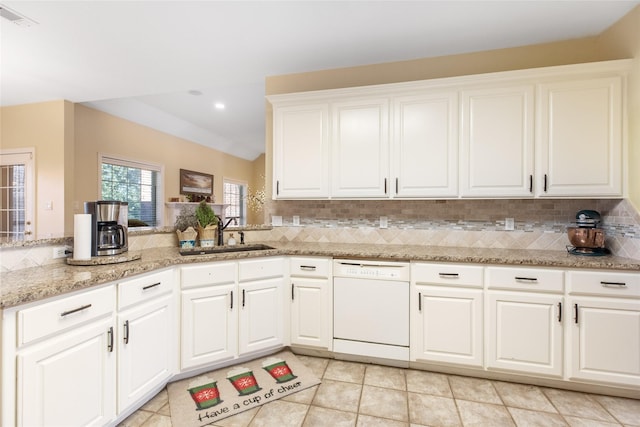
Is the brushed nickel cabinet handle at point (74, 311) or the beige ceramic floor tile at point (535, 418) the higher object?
the brushed nickel cabinet handle at point (74, 311)

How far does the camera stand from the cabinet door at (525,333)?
80.1 inches

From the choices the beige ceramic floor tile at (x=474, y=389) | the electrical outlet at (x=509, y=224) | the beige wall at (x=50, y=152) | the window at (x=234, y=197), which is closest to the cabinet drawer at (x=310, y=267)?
the beige ceramic floor tile at (x=474, y=389)

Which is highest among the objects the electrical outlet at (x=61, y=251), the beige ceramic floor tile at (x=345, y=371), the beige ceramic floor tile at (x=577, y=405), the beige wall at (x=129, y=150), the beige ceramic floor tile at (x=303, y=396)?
the beige wall at (x=129, y=150)

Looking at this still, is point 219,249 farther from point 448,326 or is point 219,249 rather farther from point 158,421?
point 448,326

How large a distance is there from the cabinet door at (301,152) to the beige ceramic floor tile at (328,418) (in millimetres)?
1643

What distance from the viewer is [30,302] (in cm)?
128

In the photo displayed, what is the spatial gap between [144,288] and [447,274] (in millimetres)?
2027

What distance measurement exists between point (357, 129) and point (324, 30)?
817 millimetres

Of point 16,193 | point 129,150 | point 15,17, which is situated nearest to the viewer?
point 15,17

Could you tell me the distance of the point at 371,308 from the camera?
2.37 metres

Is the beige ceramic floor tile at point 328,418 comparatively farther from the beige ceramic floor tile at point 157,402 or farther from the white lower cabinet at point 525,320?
the white lower cabinet at point 525,320

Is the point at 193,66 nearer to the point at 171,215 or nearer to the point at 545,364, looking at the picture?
the point at 171,215

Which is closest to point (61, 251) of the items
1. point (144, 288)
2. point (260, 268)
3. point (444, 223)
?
point (144, 288)

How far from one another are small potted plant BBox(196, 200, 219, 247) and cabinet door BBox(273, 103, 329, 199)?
0.63 m
